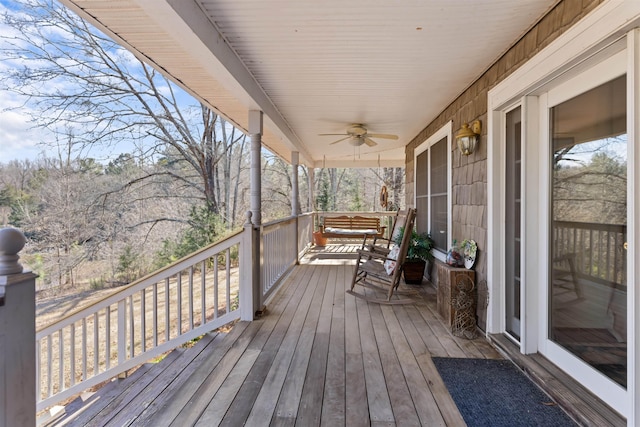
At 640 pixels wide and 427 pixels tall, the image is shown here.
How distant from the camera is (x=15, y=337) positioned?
40.9 inches

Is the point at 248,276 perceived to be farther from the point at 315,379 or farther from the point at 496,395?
the point at 496,395

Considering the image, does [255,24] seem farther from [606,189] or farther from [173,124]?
[173,124]

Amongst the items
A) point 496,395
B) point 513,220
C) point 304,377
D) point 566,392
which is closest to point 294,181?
point 513,220

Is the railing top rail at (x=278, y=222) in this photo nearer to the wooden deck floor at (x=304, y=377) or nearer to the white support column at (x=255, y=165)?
the white support column at (x=255, y=165)

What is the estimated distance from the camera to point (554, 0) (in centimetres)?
174

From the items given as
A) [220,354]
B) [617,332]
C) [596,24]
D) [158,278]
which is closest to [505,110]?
[596,24]

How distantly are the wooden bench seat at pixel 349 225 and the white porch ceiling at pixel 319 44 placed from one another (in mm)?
4093

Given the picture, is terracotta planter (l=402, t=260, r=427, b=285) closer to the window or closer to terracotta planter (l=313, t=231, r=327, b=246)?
the window

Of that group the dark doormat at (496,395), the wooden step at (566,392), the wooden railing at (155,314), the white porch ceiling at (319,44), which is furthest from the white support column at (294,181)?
the wooden step at (566,392)

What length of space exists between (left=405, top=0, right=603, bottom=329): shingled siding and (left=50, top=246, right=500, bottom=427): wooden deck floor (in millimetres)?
850

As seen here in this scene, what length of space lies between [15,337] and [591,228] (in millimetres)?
2630

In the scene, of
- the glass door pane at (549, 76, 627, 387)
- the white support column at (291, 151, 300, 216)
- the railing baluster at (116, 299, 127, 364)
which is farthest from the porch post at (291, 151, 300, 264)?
the glass door pane at (549, 76, 627, 387)

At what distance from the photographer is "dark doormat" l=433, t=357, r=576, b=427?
1.60m

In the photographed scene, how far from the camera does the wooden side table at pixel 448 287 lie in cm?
270
